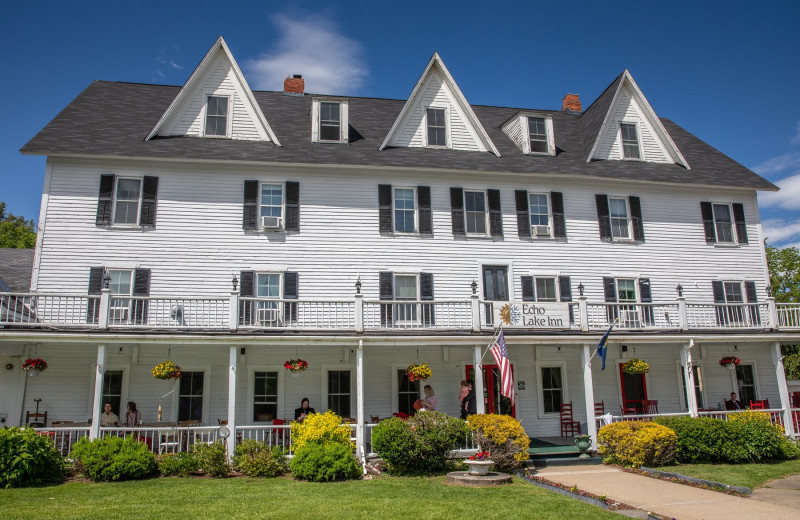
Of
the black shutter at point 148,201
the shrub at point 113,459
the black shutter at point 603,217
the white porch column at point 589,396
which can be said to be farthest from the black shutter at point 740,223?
the shrub at point 113,459

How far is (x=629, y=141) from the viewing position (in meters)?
24.3

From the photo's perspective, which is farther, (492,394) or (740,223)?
(740,223)

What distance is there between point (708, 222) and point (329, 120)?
47.6ft

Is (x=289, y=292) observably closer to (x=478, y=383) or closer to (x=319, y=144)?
(x=319, y=144)

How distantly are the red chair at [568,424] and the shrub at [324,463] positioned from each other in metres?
8.82

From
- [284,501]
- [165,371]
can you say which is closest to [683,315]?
[284,501]

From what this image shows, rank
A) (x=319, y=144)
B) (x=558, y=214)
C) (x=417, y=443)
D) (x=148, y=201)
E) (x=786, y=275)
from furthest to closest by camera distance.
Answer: (x=786, y=275) → (x=558, y=214) → (x=319, y=144) → (x=148, y=201) → (x=417, y=443)

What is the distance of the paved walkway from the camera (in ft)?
35.5

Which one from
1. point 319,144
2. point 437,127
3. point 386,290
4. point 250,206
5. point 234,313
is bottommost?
point 234,313

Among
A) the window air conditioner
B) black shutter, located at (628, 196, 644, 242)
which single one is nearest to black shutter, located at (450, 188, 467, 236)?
the window air conditioner

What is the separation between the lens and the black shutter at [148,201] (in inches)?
766

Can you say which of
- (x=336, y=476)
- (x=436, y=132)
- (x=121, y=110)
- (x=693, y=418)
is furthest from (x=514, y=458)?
(x=121, y=110)

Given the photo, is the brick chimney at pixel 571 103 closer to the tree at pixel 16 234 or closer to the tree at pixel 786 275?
the tree at pixel 786 275

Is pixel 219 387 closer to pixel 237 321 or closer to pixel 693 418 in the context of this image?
pixel 237 321
